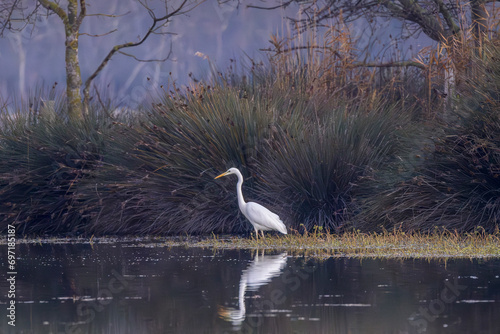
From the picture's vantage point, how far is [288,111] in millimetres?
15305

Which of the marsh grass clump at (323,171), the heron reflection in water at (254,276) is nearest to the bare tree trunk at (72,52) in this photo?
the marsh grass clump at (323,171)

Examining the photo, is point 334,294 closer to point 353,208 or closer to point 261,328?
point 261,328

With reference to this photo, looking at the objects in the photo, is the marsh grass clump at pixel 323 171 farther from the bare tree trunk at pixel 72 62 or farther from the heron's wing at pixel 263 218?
the bare tree trunk at pixel 72 62

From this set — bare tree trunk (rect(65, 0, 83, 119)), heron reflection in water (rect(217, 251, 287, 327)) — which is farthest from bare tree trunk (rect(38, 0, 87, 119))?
heron reflection in water (rect(217, 251, 287, 327))

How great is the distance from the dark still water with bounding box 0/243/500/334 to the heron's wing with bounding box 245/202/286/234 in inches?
40.4

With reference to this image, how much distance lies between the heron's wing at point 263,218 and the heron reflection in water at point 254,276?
713 mm

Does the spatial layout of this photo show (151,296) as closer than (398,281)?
Yes

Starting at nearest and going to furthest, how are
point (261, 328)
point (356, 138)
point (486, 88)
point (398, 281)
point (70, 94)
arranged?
1. point (261, 328)
2. point (398, 281)
3. point (486, 88)
4. point (356, 138)
5. point (70, 94)

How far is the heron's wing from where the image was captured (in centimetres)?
1233

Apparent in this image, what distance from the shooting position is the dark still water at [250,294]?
6863 mm

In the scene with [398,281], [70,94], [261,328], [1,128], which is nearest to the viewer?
[261,328]

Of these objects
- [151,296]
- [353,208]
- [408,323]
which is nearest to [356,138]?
[353,208]

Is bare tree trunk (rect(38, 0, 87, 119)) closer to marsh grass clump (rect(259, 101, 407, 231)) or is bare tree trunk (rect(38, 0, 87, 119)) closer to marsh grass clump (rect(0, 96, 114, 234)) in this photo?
marsh grass clump (rect(0, 96, 114, 234))

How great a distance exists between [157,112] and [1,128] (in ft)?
10.8
